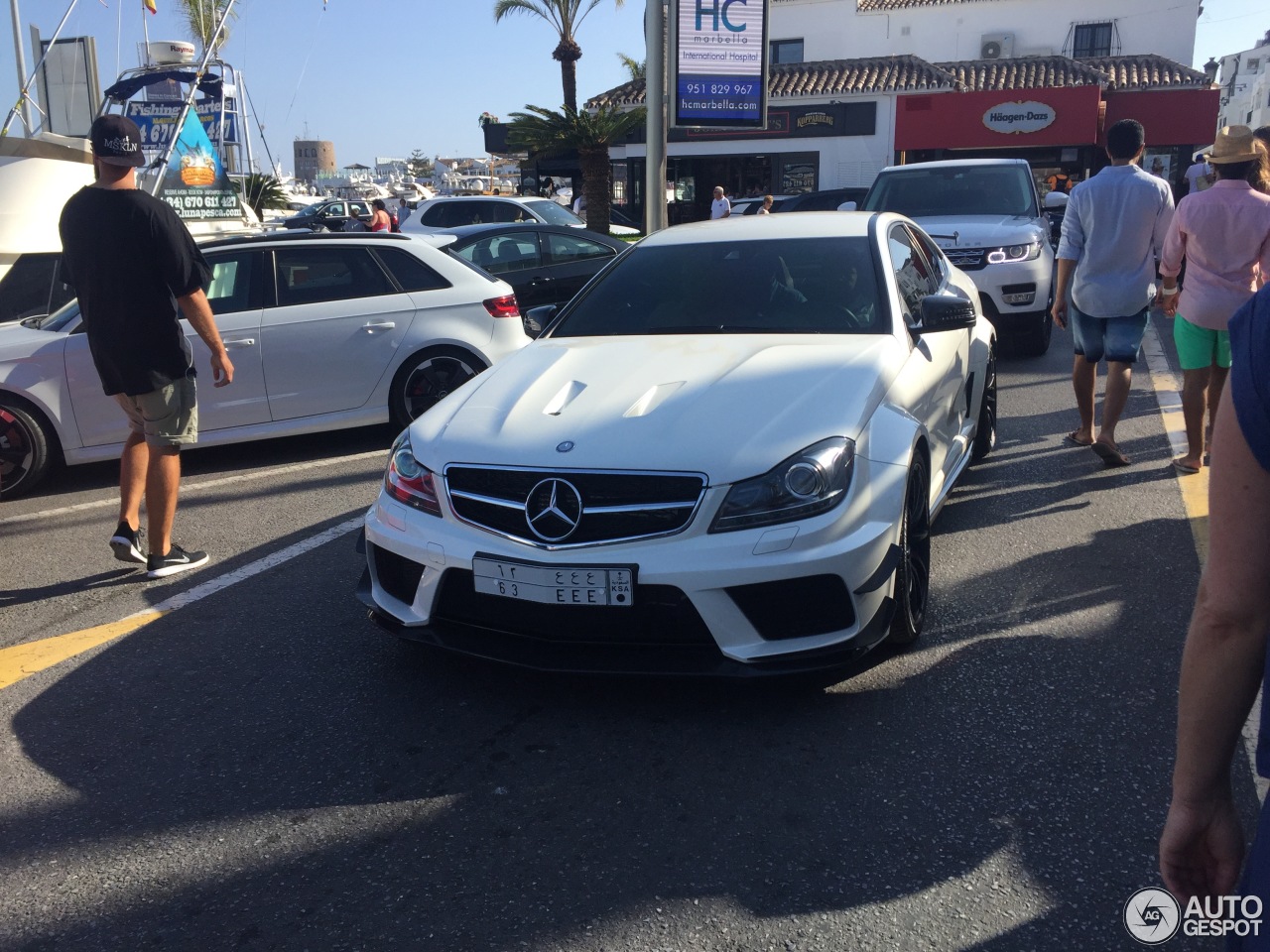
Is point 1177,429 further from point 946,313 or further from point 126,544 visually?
point 126,544

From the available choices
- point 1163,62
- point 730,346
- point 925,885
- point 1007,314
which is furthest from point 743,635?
point 1163,62

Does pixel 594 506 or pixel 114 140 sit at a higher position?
pixel 114 140

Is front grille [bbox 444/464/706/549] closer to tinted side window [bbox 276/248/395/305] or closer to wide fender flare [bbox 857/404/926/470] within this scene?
wide fender flare [bbox 857/404/926/470]

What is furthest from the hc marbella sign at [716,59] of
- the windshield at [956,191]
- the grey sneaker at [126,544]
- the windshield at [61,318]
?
the grey sneaker at [126,544]

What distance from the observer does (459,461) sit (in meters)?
3.52

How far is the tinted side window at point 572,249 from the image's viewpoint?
11250 millimetres

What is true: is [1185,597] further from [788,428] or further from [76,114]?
[76,114]

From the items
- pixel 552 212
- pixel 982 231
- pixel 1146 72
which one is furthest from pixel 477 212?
pixel 1146 72

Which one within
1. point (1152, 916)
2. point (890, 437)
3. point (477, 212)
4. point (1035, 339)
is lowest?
point (1152, 916)

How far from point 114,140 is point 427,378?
10.3 feet

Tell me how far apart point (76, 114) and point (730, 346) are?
17.4 meters

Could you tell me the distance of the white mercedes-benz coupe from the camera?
321 cm

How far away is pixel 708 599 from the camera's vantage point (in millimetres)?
3162

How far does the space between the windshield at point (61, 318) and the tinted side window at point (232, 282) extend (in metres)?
0.79
